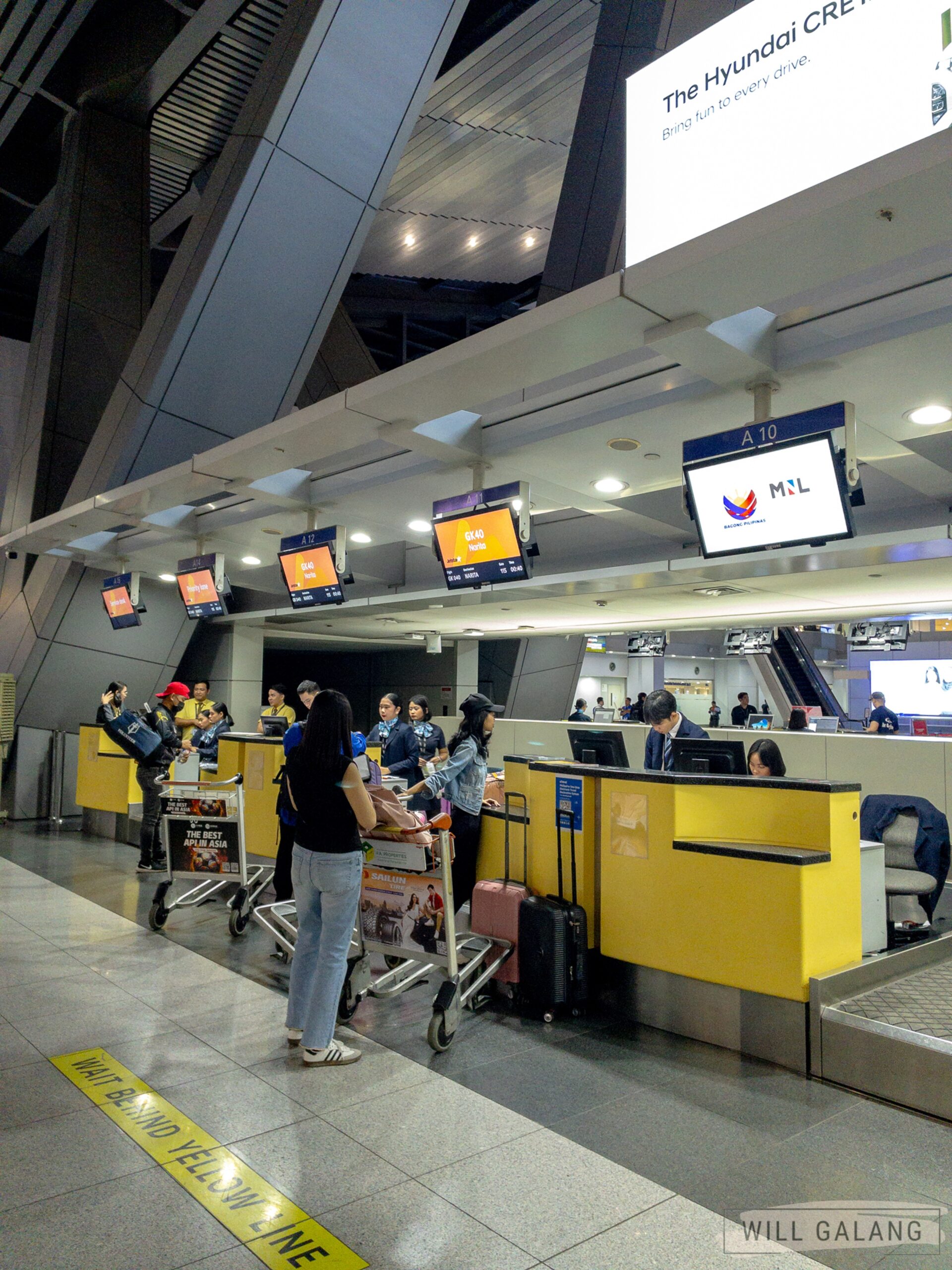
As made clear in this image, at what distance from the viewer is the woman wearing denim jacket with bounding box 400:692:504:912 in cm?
508

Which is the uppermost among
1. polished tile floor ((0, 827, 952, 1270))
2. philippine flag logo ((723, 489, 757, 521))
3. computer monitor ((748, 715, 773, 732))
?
philippine flag logo ((723, 489, 757, 521))

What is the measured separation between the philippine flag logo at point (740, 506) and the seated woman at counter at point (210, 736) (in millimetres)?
5918

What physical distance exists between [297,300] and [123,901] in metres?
6.42

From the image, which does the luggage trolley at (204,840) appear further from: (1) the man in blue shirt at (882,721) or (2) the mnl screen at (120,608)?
(1) the man in blue shirt at (882,721)

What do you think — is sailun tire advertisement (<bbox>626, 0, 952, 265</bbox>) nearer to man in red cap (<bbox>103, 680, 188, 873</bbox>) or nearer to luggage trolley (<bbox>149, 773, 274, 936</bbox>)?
luggage trolley (<bbox>149, 773, 274, 936</bbox>)

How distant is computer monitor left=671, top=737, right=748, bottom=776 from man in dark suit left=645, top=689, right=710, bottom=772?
0.27 meters

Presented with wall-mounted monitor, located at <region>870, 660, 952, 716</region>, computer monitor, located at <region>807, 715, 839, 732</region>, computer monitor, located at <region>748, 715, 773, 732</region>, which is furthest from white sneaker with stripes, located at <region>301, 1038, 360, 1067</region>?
wall-mounted monitor, located at <region>870, 660, 952, 716</region>

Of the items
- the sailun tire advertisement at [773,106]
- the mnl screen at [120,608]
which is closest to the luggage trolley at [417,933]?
the sailun tire advertisement at [773,106]

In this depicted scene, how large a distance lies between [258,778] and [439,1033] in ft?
15.2

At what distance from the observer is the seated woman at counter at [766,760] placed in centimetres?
540

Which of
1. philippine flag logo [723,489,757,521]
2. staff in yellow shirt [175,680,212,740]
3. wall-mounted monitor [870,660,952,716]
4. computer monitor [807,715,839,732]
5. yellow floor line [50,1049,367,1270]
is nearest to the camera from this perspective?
yellow floor line [50,1049,367,1270]

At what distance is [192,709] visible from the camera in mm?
13453

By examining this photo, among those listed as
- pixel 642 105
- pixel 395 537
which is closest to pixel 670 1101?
pixel 642 105

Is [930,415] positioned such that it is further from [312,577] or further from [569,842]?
[312,577]
